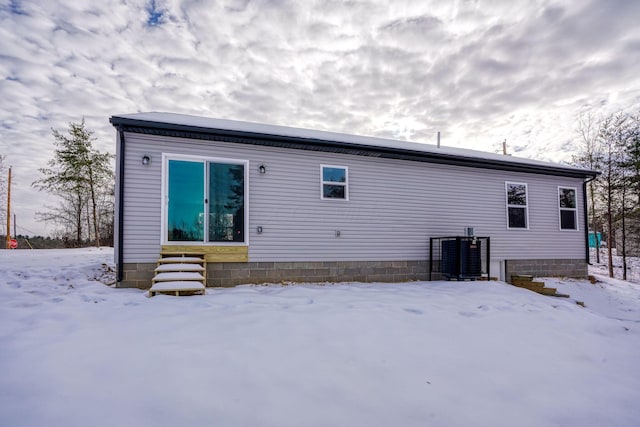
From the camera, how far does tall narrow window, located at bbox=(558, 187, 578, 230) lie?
359 inches

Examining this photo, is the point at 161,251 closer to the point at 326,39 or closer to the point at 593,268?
the point at 326,39

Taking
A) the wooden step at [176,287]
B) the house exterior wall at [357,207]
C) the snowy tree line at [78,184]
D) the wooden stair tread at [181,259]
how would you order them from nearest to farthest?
the wooden step at [176,287] < the wooden stair tread at [181,259] < the house exterior wall at [357,207] < the snowy tree line at [78,184]

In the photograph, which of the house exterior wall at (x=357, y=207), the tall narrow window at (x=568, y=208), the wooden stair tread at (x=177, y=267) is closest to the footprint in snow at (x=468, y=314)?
the house exterior wall at (x=357, y=207)

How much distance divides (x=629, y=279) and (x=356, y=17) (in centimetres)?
1271

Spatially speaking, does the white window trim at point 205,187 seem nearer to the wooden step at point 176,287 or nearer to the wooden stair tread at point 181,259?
the wooden stair tread at point 181,259

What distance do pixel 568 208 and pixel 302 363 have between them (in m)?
10.1

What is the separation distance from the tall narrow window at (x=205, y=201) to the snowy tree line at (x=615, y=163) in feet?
42.6

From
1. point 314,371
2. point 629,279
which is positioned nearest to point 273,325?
point 314,371

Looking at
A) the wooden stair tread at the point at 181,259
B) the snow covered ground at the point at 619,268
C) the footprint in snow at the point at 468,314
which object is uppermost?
the wooden stair tread at the point at 181,259

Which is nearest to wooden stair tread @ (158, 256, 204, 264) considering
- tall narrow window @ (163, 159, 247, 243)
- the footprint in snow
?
tall narrow window @ (163, 159, 247, 243)

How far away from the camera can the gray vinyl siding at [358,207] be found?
562cm

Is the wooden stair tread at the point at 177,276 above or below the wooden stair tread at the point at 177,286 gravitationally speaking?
above

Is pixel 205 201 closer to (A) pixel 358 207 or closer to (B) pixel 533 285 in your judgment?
(A) pixel 358 207

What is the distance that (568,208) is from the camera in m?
9.20
